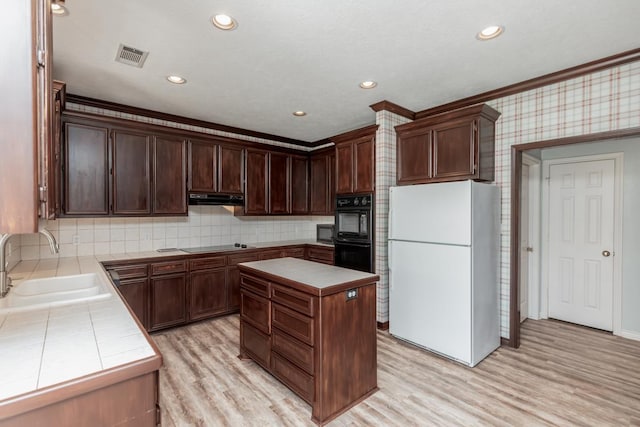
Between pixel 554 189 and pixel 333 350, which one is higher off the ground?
pixel 554 189

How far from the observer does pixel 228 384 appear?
2475 mm

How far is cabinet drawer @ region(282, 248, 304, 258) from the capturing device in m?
4.62

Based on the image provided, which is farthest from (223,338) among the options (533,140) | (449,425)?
(533,140)

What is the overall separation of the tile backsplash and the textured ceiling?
4.78 feet

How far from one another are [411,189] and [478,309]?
4.25 feet

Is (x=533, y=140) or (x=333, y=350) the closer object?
(x=333, y=350)

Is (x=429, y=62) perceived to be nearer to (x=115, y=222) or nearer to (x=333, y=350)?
(x=333, y=350)

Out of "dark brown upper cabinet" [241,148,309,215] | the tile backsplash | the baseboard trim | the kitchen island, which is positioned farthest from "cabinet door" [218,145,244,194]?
the baseboard trim

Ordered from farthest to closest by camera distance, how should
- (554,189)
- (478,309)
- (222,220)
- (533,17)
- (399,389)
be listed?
(222,220), (554,189), (478,309), (399,389), (533,17)

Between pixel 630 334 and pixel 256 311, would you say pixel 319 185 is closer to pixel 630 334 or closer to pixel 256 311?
pixel 256 311

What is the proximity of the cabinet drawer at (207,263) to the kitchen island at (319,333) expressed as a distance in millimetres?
1477

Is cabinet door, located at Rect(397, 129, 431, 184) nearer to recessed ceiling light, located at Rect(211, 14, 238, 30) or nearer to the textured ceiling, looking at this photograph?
the textured ceiling

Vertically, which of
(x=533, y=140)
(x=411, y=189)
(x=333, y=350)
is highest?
(x=533, y=140)

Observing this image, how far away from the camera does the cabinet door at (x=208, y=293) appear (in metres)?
3.74
